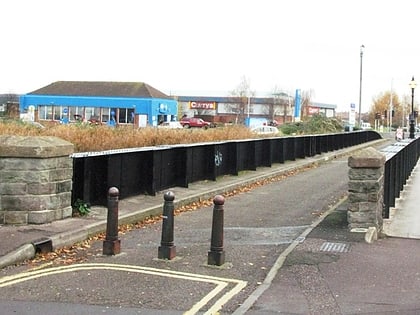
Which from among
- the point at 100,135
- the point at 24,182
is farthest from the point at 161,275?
the point at 100,135

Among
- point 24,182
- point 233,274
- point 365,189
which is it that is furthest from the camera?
point 365,189

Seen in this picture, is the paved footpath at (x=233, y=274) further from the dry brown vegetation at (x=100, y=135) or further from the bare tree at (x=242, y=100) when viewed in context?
the bare tree at (x=242, y=100)

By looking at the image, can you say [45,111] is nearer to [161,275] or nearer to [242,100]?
[242,100]

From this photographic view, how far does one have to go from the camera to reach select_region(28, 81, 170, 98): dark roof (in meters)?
91.4

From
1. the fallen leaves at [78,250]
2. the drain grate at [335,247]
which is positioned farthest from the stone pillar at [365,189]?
the fallen leaves at [78,250]

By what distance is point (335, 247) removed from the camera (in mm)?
8758

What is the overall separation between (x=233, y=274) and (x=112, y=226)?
5.96ft

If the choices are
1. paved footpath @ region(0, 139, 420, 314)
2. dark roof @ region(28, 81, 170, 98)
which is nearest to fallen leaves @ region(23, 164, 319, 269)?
paved footpath @ region(0, 139, 420, 314)

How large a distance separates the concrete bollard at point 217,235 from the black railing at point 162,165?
12.7 feet

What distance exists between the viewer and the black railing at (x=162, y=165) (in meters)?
11.1

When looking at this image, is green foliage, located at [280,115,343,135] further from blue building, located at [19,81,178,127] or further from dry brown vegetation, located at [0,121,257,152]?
blue building, located at [19,81,178,127]

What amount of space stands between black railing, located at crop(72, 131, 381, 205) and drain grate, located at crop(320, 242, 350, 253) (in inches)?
175

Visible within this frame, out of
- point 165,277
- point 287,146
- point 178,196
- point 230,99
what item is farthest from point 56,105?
point 165,277

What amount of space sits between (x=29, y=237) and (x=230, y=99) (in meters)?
115
